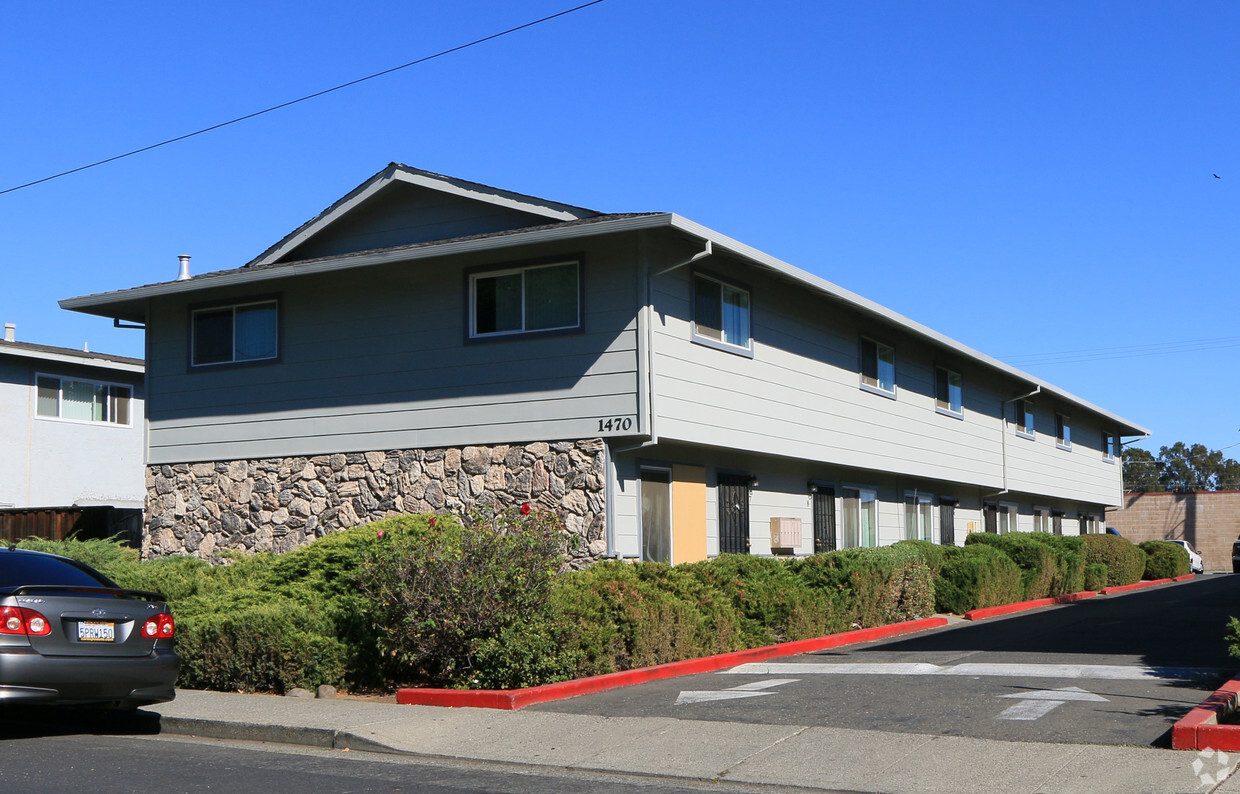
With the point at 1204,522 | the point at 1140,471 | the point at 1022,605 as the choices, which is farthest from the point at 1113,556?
the point at 1140,471

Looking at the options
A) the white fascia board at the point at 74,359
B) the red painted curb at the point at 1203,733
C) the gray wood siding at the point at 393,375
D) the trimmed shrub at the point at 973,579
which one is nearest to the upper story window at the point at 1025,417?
the trimmed shrub at the point at 973,579

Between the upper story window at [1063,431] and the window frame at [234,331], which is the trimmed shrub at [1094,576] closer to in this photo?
the upper story window at [1063,431]

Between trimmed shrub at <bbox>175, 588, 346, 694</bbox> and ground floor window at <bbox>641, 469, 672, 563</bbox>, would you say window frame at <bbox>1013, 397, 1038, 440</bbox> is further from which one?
trimmed shrub at <bbox>175, 588, 346, 694</bbox>

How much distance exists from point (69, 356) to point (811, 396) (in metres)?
19.3

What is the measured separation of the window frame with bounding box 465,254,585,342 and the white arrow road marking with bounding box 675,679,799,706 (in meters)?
5.96

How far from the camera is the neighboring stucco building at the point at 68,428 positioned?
95.7 ft

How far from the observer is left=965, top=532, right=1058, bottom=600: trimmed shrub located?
24.0m


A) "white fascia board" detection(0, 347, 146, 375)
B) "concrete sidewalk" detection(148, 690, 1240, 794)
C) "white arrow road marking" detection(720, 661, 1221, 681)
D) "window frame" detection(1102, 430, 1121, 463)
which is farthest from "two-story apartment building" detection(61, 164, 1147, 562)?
"window frame" detection(1102, 430, 1121, 463)

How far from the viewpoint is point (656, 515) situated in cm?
1694

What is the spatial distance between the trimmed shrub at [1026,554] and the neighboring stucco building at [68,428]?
20.0 metres

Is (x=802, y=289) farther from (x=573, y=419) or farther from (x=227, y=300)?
(x=227, y=300)

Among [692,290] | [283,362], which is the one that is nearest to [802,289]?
[692,290]

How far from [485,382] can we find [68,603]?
806cm

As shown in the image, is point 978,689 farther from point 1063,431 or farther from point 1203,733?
point 1063,431
